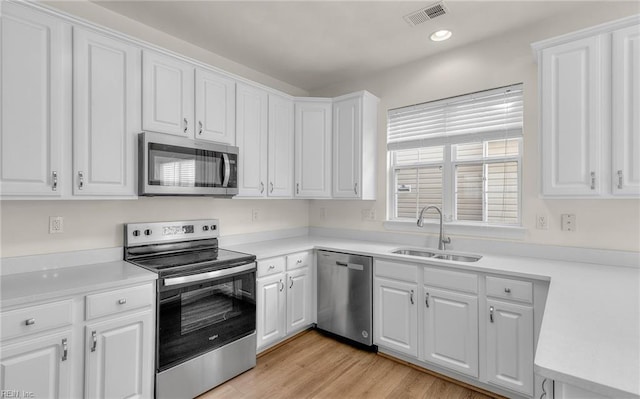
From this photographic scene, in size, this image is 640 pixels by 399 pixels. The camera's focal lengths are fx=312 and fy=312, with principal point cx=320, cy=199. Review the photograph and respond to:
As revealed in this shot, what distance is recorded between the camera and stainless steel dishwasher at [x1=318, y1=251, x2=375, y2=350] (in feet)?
9.05

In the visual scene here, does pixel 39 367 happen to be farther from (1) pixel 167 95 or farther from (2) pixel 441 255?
(2) pixel 441 255

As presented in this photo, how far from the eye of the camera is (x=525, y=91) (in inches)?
100

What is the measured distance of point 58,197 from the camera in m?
1.84

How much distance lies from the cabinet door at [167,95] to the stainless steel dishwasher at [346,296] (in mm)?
1706

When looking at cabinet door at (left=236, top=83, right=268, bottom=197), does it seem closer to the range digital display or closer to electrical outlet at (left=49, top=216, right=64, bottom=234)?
the range digital display

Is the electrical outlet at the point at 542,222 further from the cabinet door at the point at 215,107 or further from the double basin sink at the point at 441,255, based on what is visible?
the cabinet door at the point at 215,107

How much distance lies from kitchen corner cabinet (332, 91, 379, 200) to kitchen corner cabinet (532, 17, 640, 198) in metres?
1.51

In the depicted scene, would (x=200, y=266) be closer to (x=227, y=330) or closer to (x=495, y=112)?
(x=227, y=330)

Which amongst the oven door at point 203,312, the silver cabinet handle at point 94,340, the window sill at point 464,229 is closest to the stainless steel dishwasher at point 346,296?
the window sill at point 464,229

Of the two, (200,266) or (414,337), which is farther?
(414,337)

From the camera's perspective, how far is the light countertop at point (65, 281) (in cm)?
153

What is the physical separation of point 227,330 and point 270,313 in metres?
0.46

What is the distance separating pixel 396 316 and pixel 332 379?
2.33 ft

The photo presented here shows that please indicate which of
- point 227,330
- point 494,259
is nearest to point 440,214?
point 494,259
